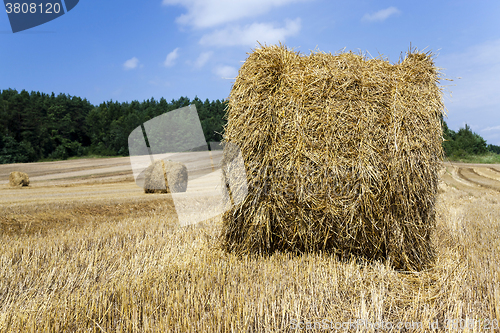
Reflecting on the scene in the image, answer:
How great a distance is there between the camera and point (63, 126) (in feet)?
175

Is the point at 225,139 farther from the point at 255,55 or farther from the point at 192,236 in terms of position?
the point at 192,236

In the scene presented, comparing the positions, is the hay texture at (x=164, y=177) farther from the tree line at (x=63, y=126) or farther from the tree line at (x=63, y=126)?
the tree line at (x=63, y=126)

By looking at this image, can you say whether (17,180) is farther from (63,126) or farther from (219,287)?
(63,126)

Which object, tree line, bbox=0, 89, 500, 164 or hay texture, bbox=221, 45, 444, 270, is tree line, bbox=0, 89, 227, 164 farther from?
hay texture, bbox=221, 45, 444, 270

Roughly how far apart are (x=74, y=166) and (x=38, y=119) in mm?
26881

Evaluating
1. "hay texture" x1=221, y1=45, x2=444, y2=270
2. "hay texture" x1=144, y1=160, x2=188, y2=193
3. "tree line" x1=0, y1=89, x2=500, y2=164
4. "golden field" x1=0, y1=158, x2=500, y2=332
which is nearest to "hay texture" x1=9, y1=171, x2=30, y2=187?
"hay texture" x1=144, y1=160, x2=188, y2=193

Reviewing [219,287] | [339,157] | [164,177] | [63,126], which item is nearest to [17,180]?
[164,177]

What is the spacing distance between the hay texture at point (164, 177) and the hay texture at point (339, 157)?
9.28 meters

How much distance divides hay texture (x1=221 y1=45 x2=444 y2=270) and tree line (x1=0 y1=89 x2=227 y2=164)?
31.4m

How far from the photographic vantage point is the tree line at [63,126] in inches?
1646

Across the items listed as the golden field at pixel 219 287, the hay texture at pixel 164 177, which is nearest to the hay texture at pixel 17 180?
the hay texture at pixel 164 177

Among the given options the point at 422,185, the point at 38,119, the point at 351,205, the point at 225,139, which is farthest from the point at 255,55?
the point at 38,119

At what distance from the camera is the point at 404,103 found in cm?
373

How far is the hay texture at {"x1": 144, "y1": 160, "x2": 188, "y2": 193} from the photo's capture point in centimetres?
1282
